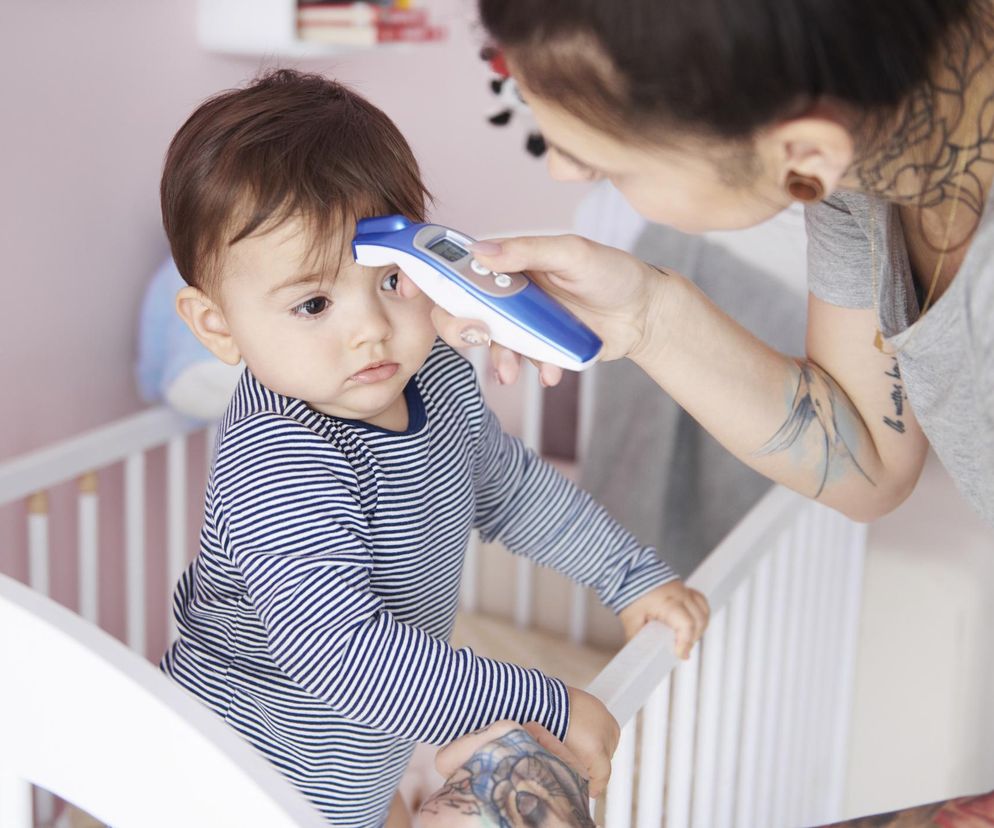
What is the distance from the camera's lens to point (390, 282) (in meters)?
0.85

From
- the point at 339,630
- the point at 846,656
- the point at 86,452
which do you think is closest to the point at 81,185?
the point at 86,452

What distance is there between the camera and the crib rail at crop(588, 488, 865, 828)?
0.91 m

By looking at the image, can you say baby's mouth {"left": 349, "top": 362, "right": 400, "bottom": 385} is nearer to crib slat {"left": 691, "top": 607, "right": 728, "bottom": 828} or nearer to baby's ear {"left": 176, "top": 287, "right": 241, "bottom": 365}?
baby's ear {"left": 176, "top": 287, "right": 241, "bottom": 365}

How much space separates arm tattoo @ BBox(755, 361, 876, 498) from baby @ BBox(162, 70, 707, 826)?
143 mm

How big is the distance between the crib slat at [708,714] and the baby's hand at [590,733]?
0.24m

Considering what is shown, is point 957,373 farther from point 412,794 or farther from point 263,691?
point 412,794

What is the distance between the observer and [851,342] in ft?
3.12

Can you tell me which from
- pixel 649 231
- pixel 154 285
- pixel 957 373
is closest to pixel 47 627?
pixel 957 373

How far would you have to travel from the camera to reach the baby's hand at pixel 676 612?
37.2 inches

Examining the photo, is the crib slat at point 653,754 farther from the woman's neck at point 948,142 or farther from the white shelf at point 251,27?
the white shelf at point 251,27

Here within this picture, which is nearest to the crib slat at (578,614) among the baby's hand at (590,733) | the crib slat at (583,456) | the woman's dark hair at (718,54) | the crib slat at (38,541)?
the crib slat at (583,456)

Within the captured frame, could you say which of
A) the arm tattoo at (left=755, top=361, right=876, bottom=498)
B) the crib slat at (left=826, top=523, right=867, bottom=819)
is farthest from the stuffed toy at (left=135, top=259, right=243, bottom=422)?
the crib slat at (left=826, top=523, right=867, bottom=819)

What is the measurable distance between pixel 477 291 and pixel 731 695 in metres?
0.50

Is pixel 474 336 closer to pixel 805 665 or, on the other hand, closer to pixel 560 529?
pixel 560 529
